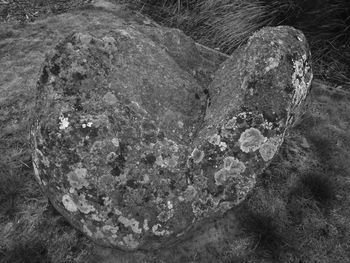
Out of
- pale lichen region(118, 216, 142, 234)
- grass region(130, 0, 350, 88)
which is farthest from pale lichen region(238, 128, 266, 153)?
grass region(130, 0, 350, 88)

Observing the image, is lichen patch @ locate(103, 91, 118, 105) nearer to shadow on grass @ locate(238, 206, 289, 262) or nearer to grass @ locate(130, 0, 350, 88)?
shadow on grass @ locate(238, 206, 289, 262)

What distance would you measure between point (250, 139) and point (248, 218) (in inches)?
33.5

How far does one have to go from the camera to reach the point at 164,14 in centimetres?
639

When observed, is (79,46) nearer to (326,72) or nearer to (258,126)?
(258,126)

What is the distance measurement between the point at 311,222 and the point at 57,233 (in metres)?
2.20

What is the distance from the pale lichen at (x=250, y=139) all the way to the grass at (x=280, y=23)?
296 centimetres

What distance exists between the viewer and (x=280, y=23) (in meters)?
5.61

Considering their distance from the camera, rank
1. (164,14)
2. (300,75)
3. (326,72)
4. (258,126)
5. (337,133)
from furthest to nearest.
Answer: (164,14), (326,72), (337,133), (300,75), (258,126)

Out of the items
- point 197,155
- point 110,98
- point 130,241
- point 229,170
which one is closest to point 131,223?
point 130,241

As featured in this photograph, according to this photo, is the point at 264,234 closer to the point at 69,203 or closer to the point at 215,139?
the point at 215,139

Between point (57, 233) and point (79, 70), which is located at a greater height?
point (79, 70)

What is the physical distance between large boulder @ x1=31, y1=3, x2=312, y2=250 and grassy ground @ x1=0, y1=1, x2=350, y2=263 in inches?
11.7

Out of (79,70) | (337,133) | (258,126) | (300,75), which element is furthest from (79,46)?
(337,133)

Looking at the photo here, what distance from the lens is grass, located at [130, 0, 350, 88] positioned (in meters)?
5.45
